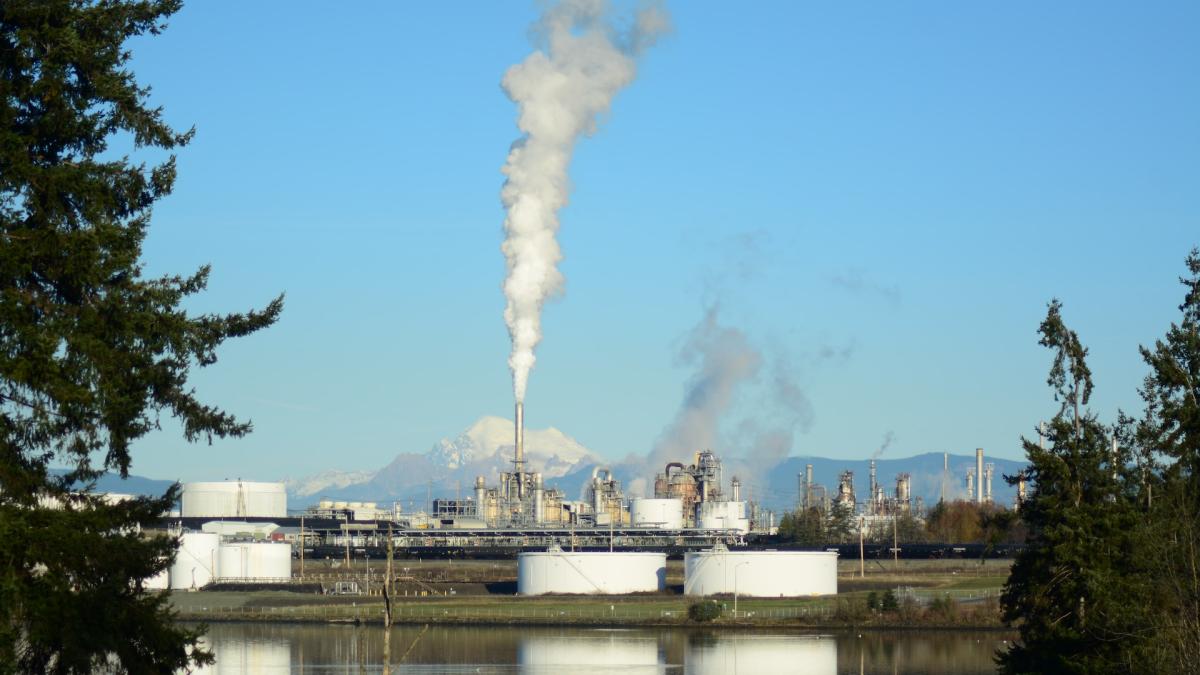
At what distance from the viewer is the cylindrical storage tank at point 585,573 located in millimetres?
95125

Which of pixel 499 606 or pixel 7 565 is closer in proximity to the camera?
pixel 7 565

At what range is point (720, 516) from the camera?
130 meters

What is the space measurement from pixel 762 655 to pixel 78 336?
164 ft

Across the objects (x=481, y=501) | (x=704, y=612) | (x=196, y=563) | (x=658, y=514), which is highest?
(x=481, y=501)

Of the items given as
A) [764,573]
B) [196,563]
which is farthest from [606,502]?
[764,573]

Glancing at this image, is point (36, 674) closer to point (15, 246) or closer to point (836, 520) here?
point (15, 246)

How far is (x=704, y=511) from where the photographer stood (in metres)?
130

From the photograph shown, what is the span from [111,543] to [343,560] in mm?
102017

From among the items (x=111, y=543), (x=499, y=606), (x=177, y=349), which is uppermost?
(x=177, y=349)

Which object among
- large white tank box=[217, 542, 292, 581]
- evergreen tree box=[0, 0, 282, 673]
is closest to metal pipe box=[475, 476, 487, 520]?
large white tank box=[217, 542, 292, 581]

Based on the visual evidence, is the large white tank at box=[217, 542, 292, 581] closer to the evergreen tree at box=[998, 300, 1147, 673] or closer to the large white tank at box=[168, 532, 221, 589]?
the large white tank at box=[168, 532, 221, 589]

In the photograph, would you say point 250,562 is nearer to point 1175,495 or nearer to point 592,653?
point 592,653

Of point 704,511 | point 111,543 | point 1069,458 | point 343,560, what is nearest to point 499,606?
point 343,560

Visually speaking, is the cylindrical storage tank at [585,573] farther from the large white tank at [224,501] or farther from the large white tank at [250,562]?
the large white tank at [224,501]
